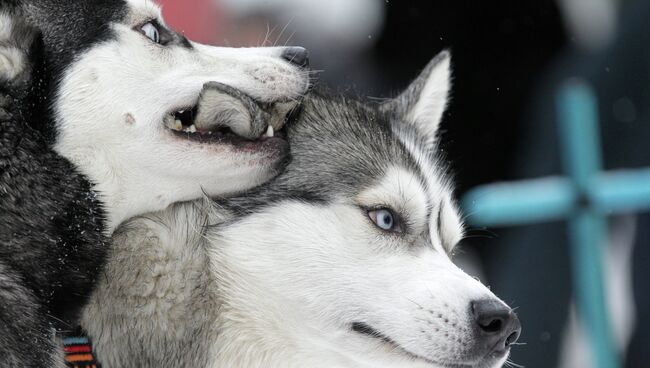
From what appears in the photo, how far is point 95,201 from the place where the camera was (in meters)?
3.36

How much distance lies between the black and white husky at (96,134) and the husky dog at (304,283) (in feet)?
0.30

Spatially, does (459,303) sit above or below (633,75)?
below

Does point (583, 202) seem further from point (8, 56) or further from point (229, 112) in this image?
point (8, 56)

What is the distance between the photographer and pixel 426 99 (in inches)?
167

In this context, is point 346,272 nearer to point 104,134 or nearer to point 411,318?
point 411,318

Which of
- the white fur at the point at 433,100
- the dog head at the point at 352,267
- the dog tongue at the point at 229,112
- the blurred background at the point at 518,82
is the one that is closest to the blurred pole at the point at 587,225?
the blurred background at the point at 518,82

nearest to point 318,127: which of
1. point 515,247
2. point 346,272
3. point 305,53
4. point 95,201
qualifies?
point 305,53

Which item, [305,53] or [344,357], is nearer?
[344,357]

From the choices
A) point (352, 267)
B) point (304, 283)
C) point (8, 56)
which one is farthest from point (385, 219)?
point (8, 56)

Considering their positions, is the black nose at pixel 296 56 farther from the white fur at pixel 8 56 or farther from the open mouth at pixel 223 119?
the white fur at pixel 8 56

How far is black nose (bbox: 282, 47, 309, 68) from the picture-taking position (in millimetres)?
3705

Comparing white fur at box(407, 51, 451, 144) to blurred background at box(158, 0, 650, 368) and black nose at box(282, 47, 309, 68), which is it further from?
blurred background at box(158, 0, 650, 368)

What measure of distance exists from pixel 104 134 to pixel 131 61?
0.27 m

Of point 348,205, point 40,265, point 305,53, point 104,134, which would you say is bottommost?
point 40,265
